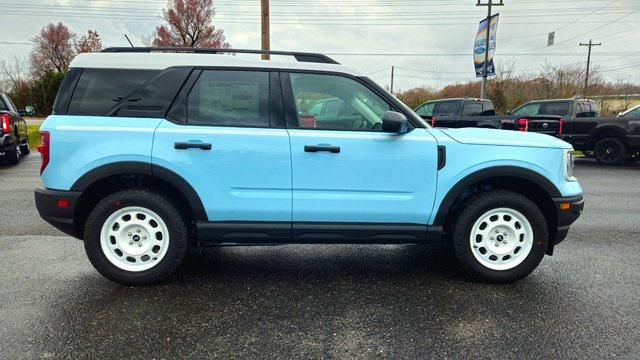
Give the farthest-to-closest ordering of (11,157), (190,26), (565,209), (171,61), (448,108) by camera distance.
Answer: (190,26), (448,108), (11,157), (565,209), (171,61)

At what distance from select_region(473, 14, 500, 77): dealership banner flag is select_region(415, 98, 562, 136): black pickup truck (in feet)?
28.8

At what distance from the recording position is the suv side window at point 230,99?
385 cm

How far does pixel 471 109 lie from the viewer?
15.4m

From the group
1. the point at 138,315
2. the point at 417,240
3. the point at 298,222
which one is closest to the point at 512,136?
the point at 417,240

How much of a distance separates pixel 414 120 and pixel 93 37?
2210 inches

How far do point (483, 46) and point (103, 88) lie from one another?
23062mm

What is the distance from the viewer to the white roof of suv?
12.6 ft

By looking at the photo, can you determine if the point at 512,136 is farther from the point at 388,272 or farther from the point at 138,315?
the point at 138,315

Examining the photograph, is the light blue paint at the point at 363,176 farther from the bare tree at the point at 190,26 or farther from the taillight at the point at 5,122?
the bare tree at the point at 190,26

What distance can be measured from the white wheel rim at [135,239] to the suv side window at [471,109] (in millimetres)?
13150

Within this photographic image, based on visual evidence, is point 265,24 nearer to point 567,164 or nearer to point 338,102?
point 338,102

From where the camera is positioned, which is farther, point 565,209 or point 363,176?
point 565,209

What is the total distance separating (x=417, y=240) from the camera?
13.0 ft

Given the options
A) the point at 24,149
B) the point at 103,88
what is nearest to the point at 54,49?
the point at 24,149
